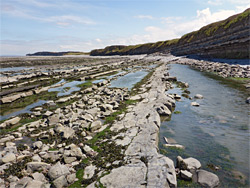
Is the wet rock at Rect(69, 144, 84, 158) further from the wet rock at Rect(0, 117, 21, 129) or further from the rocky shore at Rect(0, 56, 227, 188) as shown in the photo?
the wet rock at Rect(0, 117, 21, 129)

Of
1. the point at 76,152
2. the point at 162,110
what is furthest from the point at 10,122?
the point at 162,110

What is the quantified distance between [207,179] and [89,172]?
182 inches

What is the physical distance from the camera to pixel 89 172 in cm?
633

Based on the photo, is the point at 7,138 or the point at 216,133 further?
the point at 216,133

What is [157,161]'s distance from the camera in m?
6.54

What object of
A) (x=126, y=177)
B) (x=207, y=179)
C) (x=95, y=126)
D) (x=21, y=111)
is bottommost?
(x=21, y=111)

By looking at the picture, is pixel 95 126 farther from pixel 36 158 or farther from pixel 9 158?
pixel 9 158

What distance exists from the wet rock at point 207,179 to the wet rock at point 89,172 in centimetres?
418

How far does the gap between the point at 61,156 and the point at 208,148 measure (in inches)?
293

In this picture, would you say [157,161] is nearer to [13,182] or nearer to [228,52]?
[13,182]

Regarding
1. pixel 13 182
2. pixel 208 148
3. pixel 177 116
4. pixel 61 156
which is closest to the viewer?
pixel 13 182

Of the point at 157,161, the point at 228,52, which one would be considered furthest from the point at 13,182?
the point at 228,52

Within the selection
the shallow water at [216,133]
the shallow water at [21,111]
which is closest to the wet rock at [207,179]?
the shallow water at [216,133]

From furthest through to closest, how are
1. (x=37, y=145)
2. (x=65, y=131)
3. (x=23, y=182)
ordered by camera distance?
1. (x=65, y=131)
2. (x=37, y=145)
3. (x=23, y=182)
